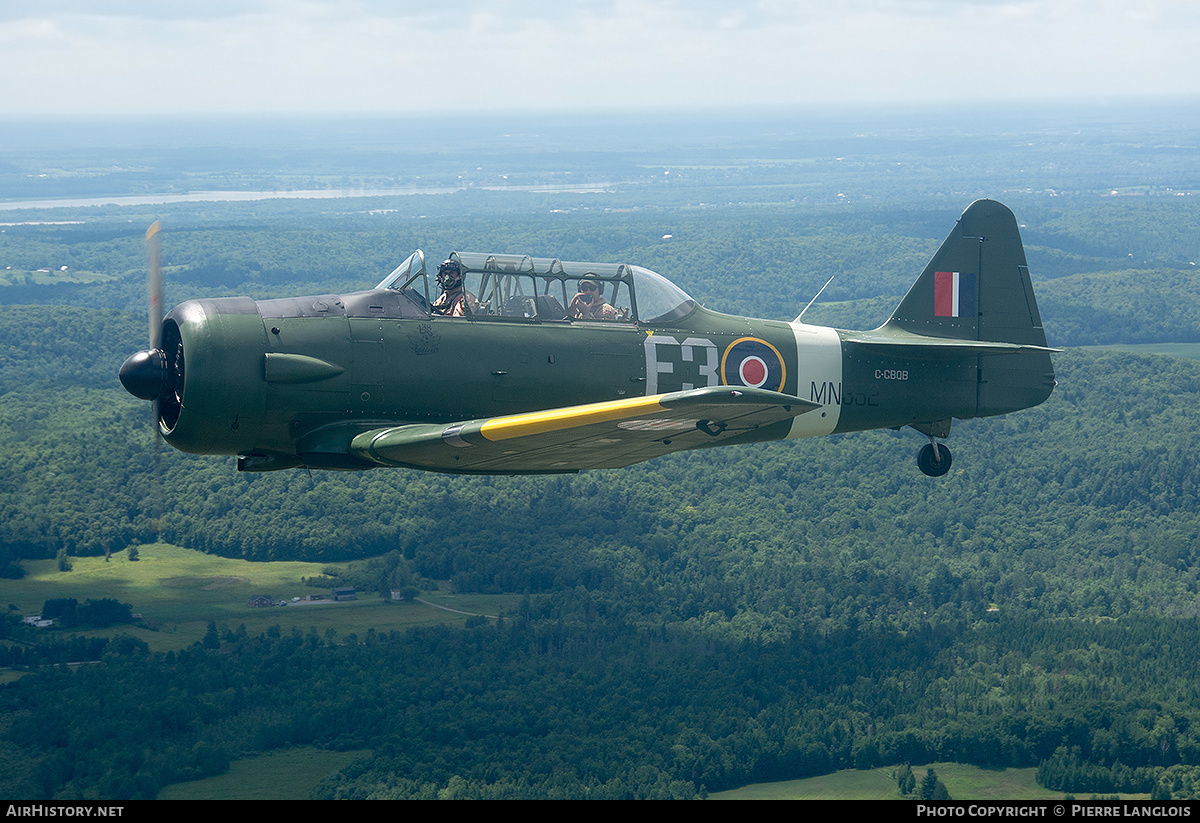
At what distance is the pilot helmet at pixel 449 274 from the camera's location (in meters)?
21.2

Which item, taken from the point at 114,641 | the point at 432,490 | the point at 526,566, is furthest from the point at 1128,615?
the point at 114,641

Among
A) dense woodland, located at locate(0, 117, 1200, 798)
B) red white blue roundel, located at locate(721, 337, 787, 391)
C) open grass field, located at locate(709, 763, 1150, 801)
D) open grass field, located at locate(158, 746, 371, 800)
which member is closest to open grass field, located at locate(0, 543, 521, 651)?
dense woodland, located at locate(0, 117, 1200, 798)

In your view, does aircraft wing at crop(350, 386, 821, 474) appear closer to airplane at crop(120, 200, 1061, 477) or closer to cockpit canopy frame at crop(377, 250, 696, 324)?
airplane at crop(120, 200, 1061, 477)

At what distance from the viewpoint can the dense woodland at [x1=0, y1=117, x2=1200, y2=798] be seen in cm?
7988

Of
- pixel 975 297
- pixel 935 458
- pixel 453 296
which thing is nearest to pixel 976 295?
pixel 975 297

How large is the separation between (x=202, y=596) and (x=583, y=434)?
89.3m

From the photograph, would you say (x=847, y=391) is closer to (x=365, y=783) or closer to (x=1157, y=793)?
(x=365, y=783)

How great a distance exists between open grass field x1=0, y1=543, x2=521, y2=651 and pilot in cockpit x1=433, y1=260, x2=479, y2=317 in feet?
252

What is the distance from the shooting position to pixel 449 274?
2122 cm

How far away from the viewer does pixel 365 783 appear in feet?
240

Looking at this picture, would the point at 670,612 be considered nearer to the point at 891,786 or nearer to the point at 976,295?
the point at 891,786

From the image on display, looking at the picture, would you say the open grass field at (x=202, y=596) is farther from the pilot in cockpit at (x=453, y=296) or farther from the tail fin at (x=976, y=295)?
the pilot in cockpit at (x=453, y=296)

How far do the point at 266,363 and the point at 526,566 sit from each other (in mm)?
99035

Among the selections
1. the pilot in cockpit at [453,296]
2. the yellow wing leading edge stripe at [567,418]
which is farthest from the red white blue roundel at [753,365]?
the yellow wing leading edge stripe at [567,418]
